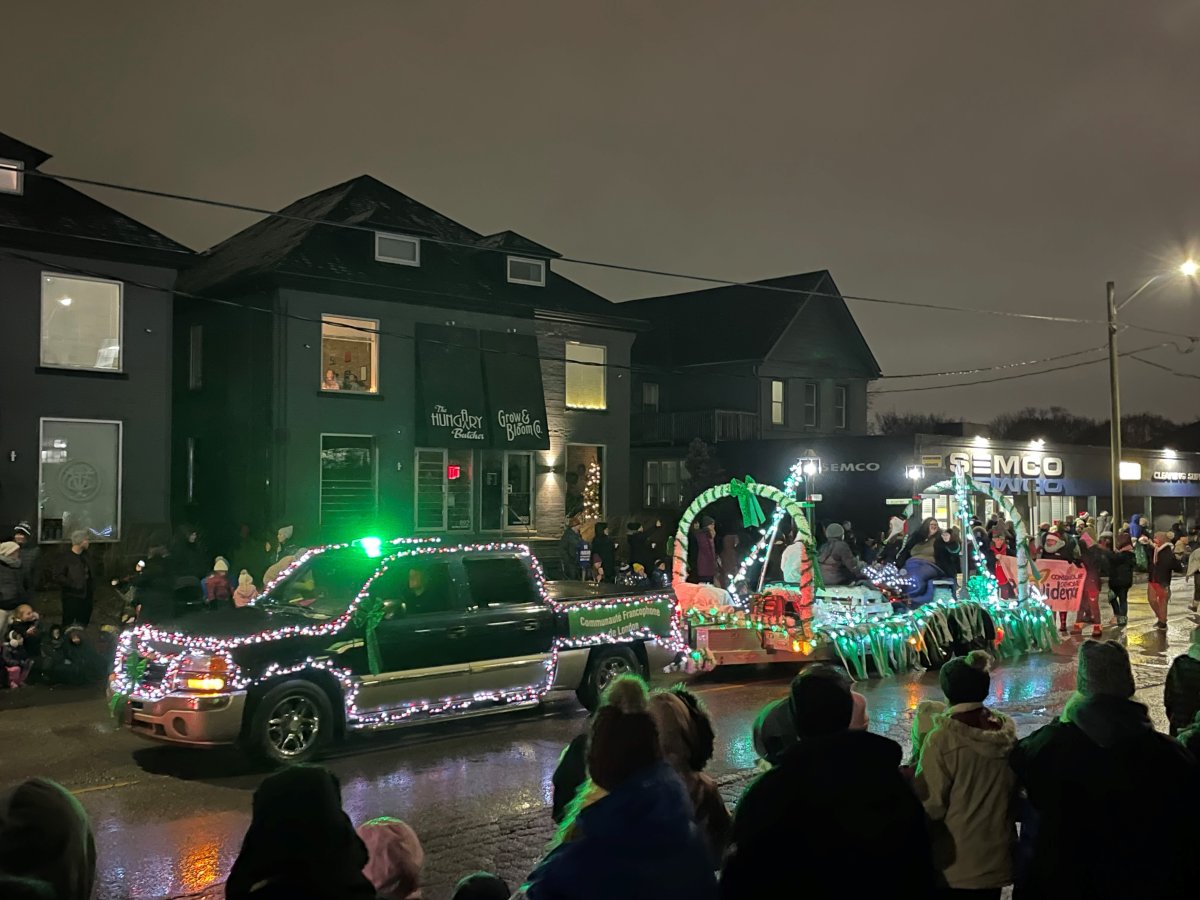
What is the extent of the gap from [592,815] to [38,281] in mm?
22198

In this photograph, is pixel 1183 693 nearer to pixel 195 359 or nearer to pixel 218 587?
pixel 218 587

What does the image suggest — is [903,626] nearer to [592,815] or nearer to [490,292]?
[592,815]

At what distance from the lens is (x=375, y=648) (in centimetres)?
1007

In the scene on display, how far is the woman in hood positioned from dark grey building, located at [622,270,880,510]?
3325cm

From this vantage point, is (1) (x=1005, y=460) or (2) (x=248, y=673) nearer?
(2) (x=248, y=673)

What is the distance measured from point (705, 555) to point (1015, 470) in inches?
805

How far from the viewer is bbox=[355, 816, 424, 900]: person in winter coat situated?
3.45 m

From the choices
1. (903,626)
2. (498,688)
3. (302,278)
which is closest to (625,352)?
(302,278)

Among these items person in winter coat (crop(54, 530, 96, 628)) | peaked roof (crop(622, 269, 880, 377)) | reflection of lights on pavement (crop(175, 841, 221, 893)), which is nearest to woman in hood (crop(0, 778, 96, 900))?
reflection of lights on pavement (crop(175, 841, 221, 893))

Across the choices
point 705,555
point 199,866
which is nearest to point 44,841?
point 199,866

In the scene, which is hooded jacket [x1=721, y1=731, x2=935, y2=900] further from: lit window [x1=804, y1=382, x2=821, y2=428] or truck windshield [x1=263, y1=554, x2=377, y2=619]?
lit window [x1=804, y1=382, x2=821, y2=428]

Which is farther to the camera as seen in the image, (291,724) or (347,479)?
(347,479)

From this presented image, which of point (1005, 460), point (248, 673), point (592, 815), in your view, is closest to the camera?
point (592, 815)

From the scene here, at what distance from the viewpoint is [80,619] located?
15.2 m
